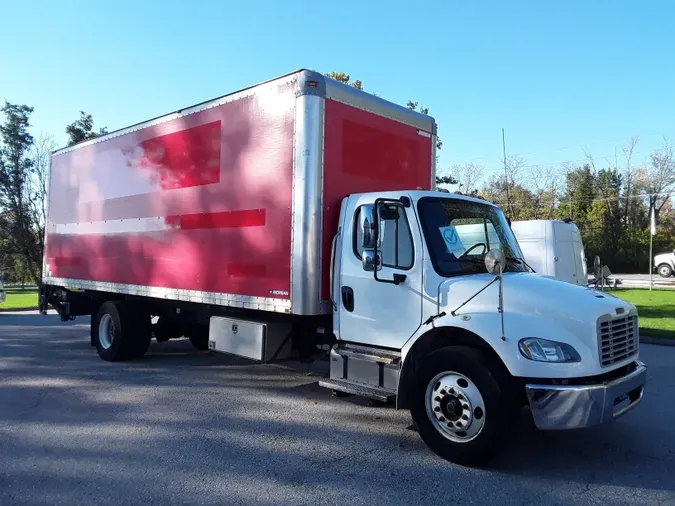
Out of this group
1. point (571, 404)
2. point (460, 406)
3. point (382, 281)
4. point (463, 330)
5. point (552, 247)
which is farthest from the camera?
point (552, 247)

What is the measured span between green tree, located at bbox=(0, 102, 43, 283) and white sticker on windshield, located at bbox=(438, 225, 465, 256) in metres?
32.3

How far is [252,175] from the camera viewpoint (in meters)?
6.39

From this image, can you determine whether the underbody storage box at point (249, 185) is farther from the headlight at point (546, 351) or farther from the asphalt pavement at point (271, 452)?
the headlight at point (546, 351)

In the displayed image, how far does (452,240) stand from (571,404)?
1872 millimetres

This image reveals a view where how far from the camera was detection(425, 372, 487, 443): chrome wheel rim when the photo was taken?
4.31m

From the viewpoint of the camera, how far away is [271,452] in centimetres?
477

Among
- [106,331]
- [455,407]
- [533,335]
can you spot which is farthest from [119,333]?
[533,335]

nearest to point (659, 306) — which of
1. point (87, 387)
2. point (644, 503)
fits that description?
point (644, 503)

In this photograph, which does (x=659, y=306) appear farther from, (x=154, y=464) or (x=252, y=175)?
(x=154, y=464)

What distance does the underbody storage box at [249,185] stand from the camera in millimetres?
5770

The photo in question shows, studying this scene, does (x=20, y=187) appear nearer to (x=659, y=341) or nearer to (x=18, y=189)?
(x=18, y=189)

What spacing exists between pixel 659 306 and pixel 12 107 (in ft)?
114

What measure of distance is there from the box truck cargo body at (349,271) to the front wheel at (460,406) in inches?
0.6

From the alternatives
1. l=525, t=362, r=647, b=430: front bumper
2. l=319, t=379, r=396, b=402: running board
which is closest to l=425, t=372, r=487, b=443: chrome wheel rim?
l=525, t=362, r=647, b=430: front bumper
